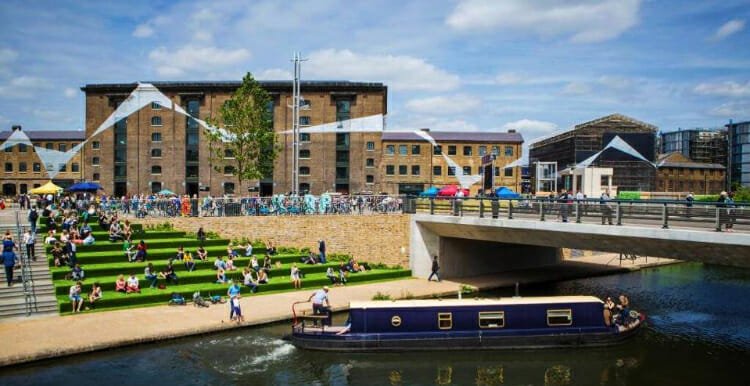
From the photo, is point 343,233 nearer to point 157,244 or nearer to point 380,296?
point 380,296

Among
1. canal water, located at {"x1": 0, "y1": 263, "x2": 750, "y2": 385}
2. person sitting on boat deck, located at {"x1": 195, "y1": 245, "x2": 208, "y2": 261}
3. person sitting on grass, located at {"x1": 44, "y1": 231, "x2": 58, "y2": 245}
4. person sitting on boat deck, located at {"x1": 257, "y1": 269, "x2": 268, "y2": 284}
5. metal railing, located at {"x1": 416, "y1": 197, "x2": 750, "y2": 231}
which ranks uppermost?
metal railing, located at {"x1": 416, "y1": 197, "x2": 750, "y2": 231}

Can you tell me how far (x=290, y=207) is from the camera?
1464 inches

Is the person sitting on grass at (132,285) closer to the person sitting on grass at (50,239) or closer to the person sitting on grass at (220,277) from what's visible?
the person sitting on grass at (220,277)

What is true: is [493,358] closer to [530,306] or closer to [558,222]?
[530,306]

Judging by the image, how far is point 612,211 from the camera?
2364 cm

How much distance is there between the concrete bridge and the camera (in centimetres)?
2078

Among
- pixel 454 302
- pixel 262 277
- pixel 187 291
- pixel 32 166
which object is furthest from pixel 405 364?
pixel 32 166

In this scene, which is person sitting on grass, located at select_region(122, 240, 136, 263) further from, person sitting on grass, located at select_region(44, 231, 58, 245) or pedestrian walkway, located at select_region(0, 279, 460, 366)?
pedestrian walkway, located at select_region(0, 279, 460, 366)

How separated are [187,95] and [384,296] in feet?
153

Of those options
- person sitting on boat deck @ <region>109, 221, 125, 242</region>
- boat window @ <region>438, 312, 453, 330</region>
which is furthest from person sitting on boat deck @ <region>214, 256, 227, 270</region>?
boat window @ <region>438, 312, 453, 330</region>

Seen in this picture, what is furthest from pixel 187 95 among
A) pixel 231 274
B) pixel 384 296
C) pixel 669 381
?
pixel 669 381

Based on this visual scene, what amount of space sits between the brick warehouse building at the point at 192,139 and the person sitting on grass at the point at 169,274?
1486 inches

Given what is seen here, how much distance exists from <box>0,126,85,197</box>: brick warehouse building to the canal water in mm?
63977

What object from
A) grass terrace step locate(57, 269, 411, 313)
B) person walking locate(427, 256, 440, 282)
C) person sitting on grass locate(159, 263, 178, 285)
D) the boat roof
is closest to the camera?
the boat roof
